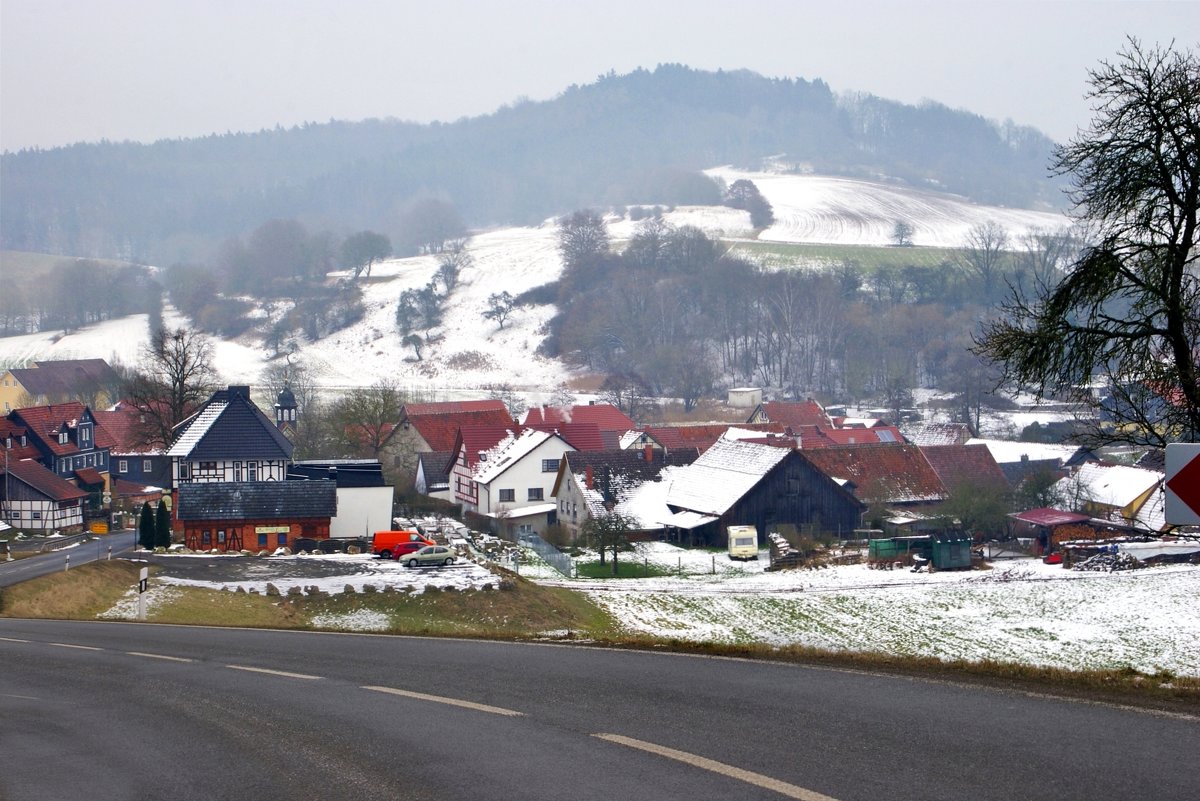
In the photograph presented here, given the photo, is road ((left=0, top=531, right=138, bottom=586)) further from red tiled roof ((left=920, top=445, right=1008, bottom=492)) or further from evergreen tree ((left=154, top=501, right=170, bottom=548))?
red tiled roof ((left=920, top=445, right=1008, bottom=492))

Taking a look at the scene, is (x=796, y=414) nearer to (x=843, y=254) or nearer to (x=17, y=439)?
(x=17, y=439)

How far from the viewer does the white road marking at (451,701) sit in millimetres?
9875

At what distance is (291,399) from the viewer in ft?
243

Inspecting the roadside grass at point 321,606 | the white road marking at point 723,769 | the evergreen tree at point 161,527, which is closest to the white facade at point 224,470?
the evergreen tree at point 161,527

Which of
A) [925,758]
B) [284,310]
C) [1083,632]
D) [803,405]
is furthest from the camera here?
[284,310]

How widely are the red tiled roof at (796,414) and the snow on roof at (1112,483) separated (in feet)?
110

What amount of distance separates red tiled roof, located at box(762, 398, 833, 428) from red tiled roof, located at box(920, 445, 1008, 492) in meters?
26.2

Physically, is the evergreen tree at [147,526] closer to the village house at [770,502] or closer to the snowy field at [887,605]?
the snowy field at [887,605]

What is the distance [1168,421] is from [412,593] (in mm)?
22328

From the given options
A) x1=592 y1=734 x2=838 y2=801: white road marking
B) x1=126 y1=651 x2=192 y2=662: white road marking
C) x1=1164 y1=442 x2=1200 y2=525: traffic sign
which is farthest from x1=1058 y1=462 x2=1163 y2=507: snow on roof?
x1=592 y1=734 x2=838 y2=801: white road marking

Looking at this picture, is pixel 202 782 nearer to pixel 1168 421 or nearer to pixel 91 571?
pixel 1168 421

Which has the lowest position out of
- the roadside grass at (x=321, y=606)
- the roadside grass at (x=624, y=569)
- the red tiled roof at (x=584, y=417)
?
the roadside grass at (x=624, y=569)

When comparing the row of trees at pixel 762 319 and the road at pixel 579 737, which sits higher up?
the row of trees at pixel 762 319

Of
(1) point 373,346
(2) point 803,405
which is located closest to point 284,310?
(1) point 373,346
